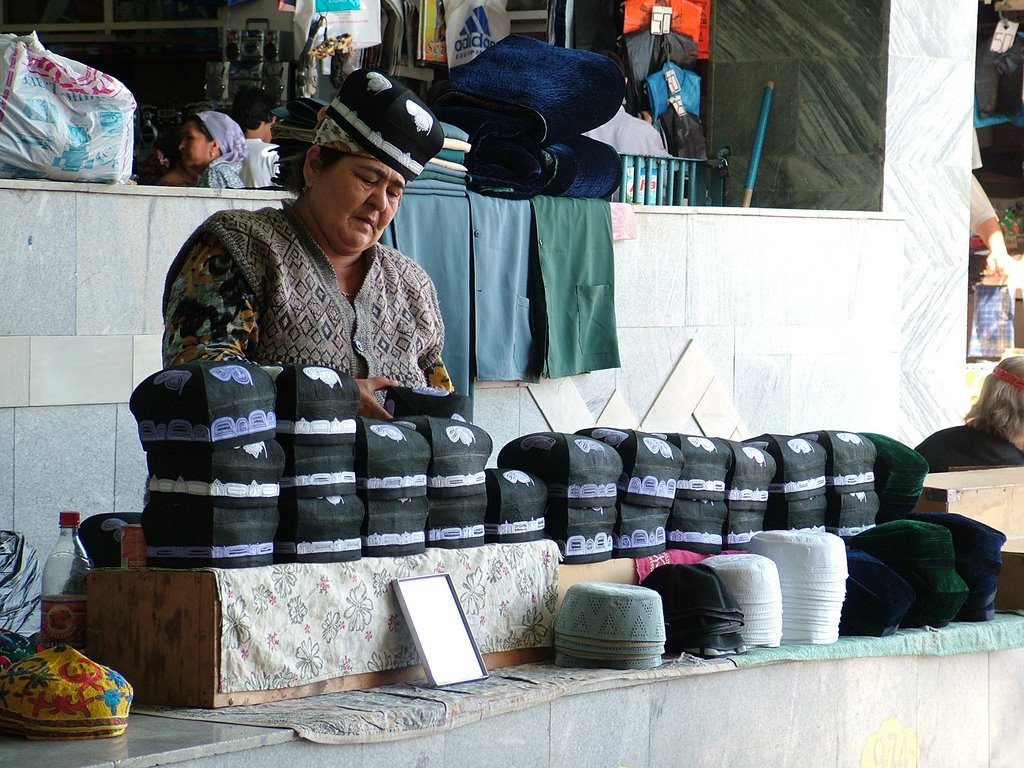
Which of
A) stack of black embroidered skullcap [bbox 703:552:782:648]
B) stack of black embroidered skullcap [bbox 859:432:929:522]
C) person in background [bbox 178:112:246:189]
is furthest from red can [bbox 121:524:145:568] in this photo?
person in background [bbox 178:112:246:189]

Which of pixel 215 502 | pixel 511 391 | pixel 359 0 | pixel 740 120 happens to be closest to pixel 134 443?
pixel 511 391

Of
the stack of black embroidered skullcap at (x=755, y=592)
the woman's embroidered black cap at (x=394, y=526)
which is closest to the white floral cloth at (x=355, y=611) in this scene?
the woman's embroidered black cap at (x=394, y=526)

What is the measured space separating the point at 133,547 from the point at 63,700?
0.34 metres

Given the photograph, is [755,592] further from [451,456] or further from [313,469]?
[313,469]

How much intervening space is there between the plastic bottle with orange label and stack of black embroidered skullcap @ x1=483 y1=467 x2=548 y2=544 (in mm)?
702

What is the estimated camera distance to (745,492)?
320 centimetres

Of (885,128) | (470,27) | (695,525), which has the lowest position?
(695,525)

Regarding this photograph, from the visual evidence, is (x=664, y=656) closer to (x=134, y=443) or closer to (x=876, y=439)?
(x=876, y=439)

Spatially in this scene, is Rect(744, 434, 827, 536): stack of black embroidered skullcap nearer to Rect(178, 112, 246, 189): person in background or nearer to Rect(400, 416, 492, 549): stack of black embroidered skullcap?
Rect(400, 416, 492, 549): stack of black embroidered skullcap

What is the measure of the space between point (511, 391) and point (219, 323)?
116 inches

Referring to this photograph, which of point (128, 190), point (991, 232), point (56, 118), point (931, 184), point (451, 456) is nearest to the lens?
point (451, 456)

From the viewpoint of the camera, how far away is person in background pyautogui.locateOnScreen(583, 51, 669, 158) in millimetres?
6957

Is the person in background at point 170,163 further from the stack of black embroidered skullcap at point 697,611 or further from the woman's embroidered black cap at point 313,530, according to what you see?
the woman's embroidered black cap at point 313,530

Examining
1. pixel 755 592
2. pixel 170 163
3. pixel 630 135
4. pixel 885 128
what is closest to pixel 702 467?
pixel 755 592
